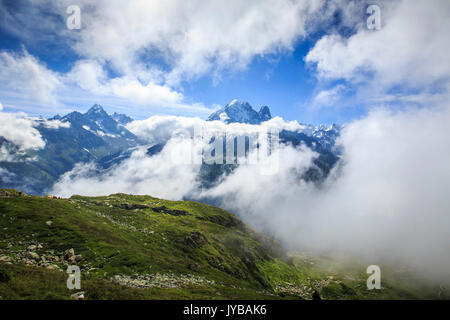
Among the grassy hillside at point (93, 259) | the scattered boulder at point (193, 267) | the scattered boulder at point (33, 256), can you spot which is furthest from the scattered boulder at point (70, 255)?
the scattered boulder at point (193, 267)

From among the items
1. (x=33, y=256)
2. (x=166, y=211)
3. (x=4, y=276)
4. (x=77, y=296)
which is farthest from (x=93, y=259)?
(x=166, y=211)

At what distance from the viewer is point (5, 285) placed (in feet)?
92.8

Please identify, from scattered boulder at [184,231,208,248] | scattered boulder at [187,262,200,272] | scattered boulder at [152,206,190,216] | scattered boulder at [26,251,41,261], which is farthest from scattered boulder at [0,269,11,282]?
scattered boulder at [152,206,190,216]

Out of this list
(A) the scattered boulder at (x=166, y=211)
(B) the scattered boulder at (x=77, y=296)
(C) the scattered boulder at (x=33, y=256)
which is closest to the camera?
(B) the scattered boulder at (x=77, y=296)

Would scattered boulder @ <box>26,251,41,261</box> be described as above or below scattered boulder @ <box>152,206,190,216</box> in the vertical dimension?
above

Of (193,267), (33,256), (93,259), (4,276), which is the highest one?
(4,276)

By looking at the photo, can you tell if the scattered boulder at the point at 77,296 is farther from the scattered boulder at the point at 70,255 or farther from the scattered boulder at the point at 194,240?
the scattered boulder at the point at 194,240

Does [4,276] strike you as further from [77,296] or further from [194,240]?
[194,240]

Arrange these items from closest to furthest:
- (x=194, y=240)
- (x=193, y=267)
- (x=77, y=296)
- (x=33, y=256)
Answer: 1. (x=77, y=296)
2. (x=33, y=256)
3. (x=193, y=267)
4. (x=194, y=240)

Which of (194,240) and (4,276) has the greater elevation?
(4,276)

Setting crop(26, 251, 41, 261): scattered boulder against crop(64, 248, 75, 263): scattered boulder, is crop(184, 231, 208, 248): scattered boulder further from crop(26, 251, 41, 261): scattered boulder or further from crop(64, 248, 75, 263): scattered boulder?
crop(26, 251, 41, 261): scattered boulder
